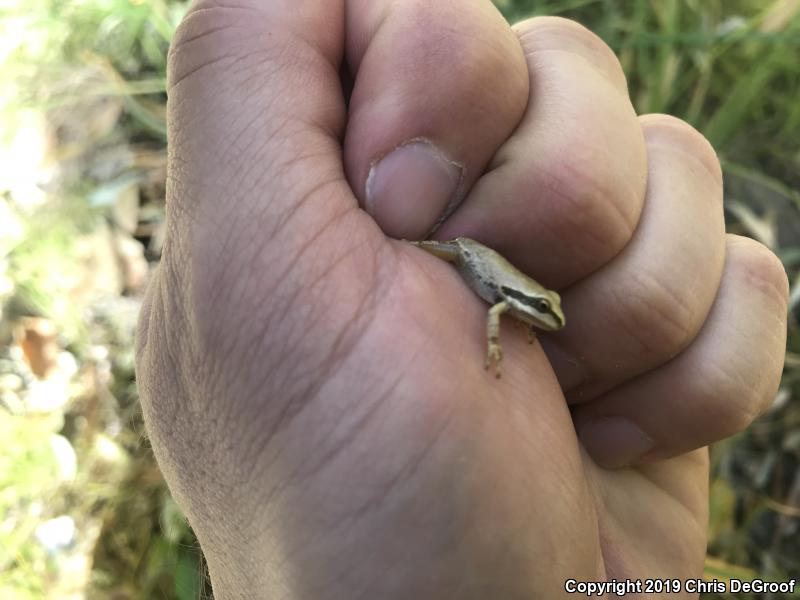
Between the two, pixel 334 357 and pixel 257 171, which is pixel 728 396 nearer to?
pixel 334 357

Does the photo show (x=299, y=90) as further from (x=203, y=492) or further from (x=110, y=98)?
(x=110, y=98)

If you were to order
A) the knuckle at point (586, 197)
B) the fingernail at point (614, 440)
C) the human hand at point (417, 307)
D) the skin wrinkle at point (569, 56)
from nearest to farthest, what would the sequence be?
the human hand at point (417, 307)
the knuckle at point (586, 197)
the skin wrinkle at point (569, 56)
the fingernail at point (614, 440)

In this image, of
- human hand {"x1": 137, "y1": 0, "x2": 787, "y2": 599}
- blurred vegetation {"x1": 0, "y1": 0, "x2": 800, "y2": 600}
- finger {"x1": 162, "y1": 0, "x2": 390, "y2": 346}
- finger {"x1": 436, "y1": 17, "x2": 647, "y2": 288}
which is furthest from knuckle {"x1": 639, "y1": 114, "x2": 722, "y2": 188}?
blurred vegetation {"x1": 0, "y1": 0, "x2": 800, "y2": 600}

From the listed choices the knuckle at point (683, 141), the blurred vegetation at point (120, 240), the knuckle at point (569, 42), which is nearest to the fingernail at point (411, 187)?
the knuckle at point (569, 42)

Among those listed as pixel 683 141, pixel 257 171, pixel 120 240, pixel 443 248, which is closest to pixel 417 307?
pixel 443 248

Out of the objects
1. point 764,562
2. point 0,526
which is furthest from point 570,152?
point 0,526

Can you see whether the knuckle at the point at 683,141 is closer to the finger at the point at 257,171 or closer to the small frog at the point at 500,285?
the small frog at the point at 500,285

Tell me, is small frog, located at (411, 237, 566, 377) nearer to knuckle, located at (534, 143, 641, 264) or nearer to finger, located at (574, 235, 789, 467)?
knuckle, located at (534, 143, 641, 264)
